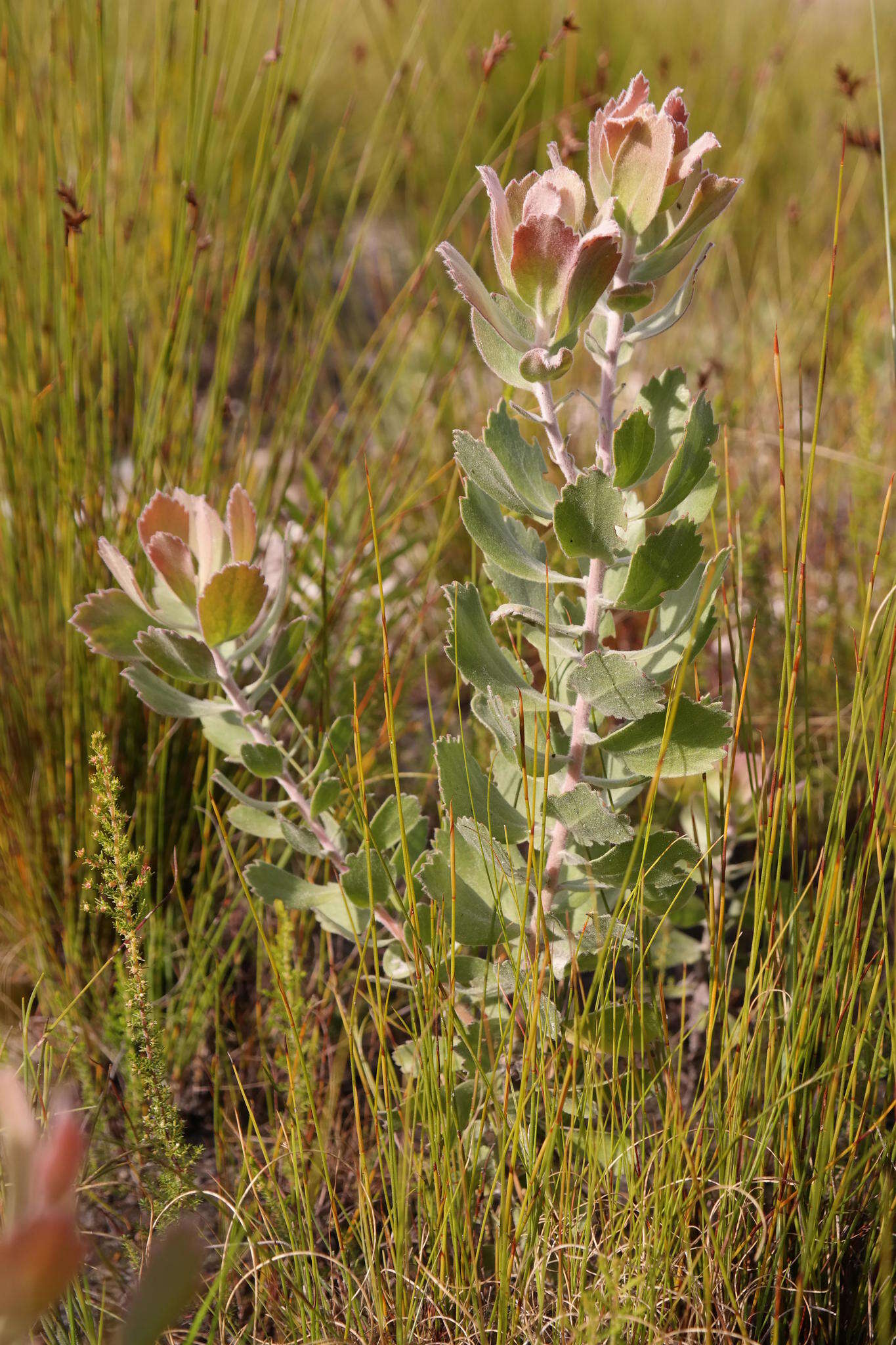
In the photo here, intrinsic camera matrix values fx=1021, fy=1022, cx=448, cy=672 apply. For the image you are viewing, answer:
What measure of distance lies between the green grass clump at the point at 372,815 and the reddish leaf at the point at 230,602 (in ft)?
0.39

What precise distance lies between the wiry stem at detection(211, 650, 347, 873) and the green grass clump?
8cm

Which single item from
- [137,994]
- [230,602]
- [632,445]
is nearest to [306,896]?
[137,994]

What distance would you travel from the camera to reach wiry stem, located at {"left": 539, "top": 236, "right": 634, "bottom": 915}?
0.80 metres

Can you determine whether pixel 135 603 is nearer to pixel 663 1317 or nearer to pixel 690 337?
pixel 663 1317

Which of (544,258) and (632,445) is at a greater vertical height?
(544,258)

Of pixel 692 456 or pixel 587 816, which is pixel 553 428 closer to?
pixel 692 456

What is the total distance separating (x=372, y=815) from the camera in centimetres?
124

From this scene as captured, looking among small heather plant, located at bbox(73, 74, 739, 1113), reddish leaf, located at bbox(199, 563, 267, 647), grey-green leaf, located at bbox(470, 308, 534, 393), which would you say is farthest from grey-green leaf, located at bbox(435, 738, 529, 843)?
grey-green leaf, located at bbox(470, 308, 534, 393)

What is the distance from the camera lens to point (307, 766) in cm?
119

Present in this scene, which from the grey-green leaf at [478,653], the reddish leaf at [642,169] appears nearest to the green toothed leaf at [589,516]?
the grey-green leaf at [478,653]

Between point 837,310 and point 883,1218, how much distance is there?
227cm

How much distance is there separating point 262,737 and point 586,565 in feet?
1.15

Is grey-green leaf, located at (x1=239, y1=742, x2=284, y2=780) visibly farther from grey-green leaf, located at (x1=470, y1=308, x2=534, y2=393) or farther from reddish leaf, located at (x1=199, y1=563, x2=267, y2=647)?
grey-green leaf, located at (x1=470, y1=308, x2=534, y2=393)

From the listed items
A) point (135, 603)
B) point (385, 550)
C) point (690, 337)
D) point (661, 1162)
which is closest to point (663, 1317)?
point (661, 1162)
